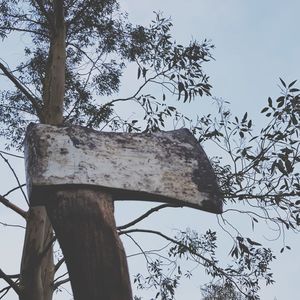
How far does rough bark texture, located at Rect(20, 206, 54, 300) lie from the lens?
4.16m

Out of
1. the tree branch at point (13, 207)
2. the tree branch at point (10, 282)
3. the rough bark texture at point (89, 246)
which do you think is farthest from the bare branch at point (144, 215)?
the rough bark texture at point (89, 246)

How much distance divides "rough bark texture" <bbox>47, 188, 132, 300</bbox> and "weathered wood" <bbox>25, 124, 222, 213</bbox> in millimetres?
90

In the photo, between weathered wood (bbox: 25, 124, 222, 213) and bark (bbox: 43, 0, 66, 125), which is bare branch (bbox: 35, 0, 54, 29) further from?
weathered wood (bbox: 25, 124, 222, 213)

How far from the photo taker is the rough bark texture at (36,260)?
416cm

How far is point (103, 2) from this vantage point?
6.83 metres

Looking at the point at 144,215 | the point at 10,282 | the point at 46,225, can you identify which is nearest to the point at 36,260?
the point at 10,282

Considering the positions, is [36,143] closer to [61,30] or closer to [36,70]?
[61,30]

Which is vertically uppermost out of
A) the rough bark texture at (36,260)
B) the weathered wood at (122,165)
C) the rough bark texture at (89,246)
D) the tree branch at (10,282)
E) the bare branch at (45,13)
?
the bare branch at (45,13)

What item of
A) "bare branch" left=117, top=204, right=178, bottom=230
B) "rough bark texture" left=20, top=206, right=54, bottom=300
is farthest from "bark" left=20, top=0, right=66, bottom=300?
"bare branch" left=117, top=204, right=178, bottom=230

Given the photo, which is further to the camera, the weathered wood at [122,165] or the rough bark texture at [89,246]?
the weathered wood at [122,165]

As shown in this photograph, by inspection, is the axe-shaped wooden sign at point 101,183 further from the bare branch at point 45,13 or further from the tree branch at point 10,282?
the bare branch at point 45,13

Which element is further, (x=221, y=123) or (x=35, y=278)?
(x=221, y=123)

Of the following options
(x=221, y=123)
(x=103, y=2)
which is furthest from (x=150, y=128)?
(x=103, y=2)

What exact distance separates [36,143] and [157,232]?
10.4 feet
